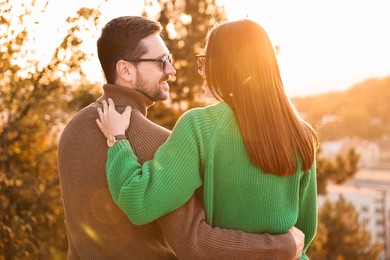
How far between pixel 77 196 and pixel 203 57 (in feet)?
2.37

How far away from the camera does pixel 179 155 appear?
188 cm

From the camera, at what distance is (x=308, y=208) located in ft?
7.57

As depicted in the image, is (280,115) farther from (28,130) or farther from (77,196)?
(28,130)

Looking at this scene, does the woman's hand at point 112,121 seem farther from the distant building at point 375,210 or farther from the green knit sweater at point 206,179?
the distant building at point 375,210

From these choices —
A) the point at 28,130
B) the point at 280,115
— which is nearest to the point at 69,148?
the point at 280,115

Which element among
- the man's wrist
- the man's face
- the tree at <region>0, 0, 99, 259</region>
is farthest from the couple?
the tree at <region>0, 0, 99, 259</region>

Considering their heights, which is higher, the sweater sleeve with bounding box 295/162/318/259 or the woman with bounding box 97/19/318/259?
the woman with bounding box 97/19/318/259

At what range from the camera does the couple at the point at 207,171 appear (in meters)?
1.89

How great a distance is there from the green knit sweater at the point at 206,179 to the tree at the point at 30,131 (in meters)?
1.66

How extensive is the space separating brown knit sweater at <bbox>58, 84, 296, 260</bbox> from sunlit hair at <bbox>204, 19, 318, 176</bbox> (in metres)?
0.29

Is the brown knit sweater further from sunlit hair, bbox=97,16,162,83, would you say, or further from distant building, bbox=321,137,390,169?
distant building, bbox=321,137,390,169

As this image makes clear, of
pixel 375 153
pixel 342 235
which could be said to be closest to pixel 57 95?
pixel 342 235

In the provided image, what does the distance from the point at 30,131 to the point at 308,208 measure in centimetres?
426

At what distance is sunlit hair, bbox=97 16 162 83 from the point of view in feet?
7.16
